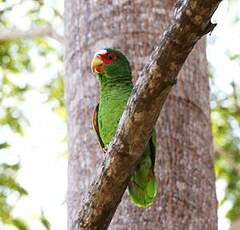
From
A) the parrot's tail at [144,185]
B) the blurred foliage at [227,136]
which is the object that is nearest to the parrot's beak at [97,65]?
the parrot's tail at [144,185]

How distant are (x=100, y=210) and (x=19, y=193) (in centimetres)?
212

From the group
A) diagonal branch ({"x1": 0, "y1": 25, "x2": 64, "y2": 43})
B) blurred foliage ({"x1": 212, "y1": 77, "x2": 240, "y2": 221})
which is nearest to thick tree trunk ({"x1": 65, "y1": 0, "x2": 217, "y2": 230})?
diagonal branch ({"x1": 0, "y1": 25, "x2": 64, "y2": 43})

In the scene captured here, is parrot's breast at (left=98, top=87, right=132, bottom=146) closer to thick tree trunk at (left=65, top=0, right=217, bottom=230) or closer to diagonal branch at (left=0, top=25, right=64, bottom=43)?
thick tree trunk at (left=65, top=0, right=217, bottom=230)

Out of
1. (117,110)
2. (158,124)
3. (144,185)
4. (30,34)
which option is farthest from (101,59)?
(30,34)

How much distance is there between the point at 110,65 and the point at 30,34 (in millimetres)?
1962

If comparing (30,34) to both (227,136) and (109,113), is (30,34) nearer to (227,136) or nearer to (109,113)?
(227,136)

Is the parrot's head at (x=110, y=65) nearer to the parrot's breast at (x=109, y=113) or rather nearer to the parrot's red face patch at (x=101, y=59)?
the parrot's red face patch at (x=101, y=59)

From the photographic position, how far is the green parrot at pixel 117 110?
96.1 inches

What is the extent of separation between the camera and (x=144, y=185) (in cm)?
244

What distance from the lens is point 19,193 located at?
3992 millimetres

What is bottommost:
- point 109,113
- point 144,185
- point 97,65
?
point 144,185

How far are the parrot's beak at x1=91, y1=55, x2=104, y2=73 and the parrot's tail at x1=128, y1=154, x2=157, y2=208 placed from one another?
0.44 meters

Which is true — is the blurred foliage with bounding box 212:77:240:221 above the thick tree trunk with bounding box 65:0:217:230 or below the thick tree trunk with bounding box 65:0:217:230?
above

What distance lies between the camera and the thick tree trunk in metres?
2.54
